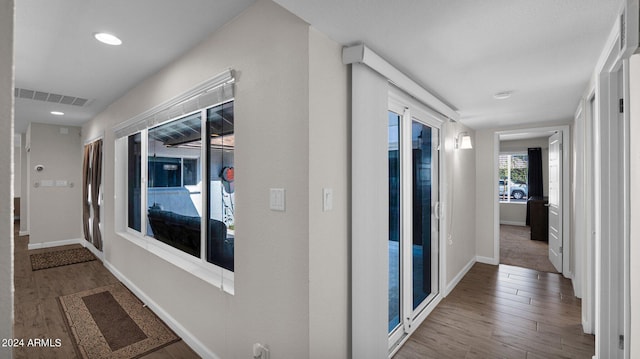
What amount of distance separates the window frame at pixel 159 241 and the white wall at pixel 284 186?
0.17 m

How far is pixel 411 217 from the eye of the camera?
2.74 metres

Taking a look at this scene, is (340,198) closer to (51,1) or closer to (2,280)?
(2,280)

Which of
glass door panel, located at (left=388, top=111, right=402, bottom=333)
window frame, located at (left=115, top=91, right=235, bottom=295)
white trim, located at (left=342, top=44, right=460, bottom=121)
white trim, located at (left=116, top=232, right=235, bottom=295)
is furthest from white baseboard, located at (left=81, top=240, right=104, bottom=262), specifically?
white trim, located at (left=342, top=44, right=460, bottom=121)

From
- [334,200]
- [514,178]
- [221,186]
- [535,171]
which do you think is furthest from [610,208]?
[514,178]

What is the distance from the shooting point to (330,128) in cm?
164

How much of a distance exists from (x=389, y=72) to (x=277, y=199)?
1.19 meters

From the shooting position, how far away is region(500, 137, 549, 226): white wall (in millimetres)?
7863

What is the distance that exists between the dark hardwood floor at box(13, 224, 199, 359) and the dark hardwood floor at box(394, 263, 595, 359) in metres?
2.05

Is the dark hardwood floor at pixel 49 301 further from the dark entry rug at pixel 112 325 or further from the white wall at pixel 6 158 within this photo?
the white wall at pixel 6 158

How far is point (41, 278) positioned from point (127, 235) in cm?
154

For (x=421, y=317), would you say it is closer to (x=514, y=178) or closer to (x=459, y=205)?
(x=459, y=205)

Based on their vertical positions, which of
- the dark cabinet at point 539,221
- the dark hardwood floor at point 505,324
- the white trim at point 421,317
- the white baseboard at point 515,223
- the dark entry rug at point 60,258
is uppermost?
the dark cabinet at point 539,221

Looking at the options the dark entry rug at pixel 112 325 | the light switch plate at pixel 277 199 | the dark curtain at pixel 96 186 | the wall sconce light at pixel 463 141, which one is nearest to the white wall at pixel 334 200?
the light switch plate at pixel 277 199

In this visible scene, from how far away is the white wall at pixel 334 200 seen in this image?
151cm
